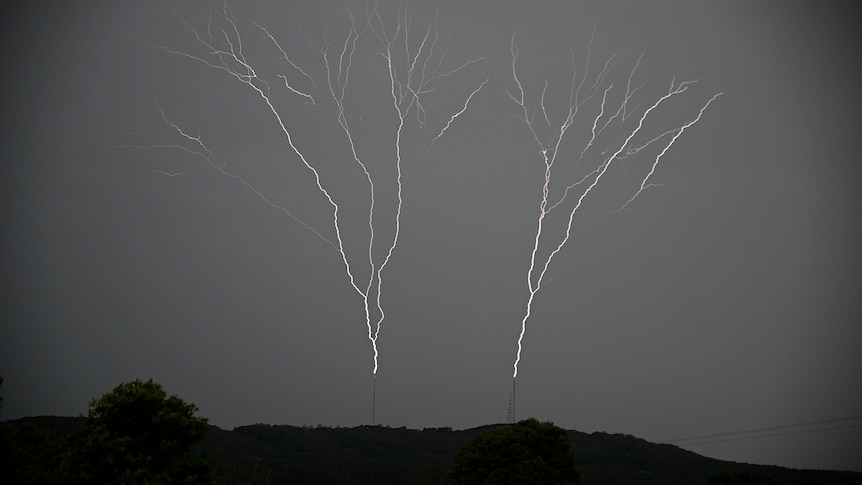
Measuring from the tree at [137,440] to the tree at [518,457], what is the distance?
11.9 metres

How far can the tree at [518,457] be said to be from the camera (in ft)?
106

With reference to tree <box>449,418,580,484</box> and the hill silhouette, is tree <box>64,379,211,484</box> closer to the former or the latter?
tree <box>449,418,580,484</box>

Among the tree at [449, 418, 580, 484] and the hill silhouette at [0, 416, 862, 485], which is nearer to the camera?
the tree at [449, 418, 580, 484]

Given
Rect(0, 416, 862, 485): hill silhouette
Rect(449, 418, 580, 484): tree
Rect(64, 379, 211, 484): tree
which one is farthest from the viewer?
Rect(0, 416, 862, 485): hill silhouette

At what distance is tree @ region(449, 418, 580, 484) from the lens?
32.4m

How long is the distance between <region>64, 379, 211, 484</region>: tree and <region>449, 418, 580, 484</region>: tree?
39.1 feet

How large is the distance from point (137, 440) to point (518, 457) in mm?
15059

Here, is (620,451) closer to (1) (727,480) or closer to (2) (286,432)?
(2) (286,432)

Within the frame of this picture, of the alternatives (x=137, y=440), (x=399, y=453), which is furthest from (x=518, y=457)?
(x=399, y=453)

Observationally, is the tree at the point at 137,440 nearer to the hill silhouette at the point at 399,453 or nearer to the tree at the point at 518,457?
the tree at the point at 518,457

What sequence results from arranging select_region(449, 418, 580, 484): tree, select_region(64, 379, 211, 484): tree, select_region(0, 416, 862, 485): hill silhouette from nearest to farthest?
select_region(64, 379, 211, 484): tree, select_region(449, 418, 580, 484): tree, select_region(0, 416, 862, 485): hill silhouette

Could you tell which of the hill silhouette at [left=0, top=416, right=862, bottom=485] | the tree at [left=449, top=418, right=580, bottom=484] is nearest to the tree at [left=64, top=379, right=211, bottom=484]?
the tree at [left=449, top=418, right=580, bottom=484]

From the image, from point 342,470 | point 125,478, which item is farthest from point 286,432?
point 125,478

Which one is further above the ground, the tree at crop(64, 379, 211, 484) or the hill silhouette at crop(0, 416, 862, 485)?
the hill silhouette at crop(0, 416, 862, 485)
